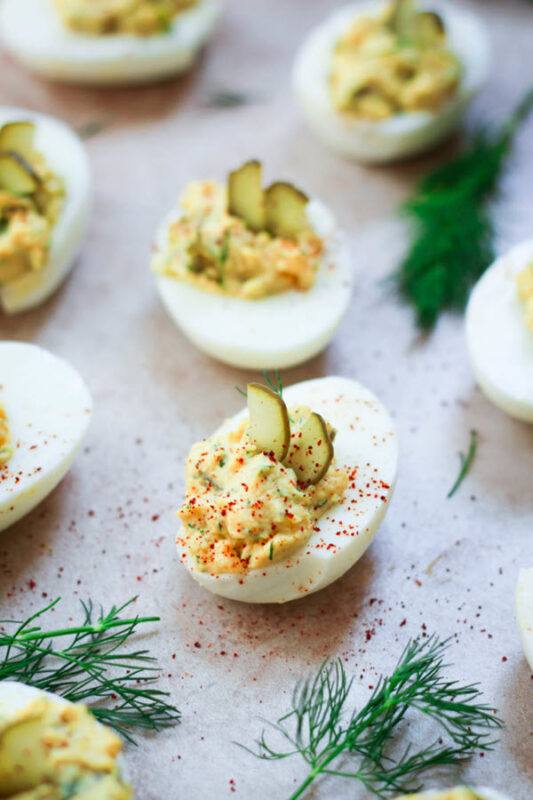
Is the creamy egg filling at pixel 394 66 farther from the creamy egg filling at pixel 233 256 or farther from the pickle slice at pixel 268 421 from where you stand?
the pickle slice at pixel 268 421

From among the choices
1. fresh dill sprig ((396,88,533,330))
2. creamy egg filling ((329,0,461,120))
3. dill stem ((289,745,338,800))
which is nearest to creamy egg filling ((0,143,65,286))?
creamy egg filling ((329,0,461,120))

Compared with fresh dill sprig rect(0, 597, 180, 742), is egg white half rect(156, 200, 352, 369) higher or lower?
higher

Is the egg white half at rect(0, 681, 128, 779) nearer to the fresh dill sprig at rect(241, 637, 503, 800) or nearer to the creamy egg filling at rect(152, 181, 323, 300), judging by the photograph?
the fresh dill sprig at rect(241, 637, 503, 800)

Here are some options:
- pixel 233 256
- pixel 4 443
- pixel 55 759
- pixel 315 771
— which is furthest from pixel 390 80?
pixel 55 759

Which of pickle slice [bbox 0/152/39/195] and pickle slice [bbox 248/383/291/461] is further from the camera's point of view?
pickle slice [bbox 0/152/39/195]

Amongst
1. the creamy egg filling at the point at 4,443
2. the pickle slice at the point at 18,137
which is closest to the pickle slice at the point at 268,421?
the creamy egg filling at the point at 4,443
